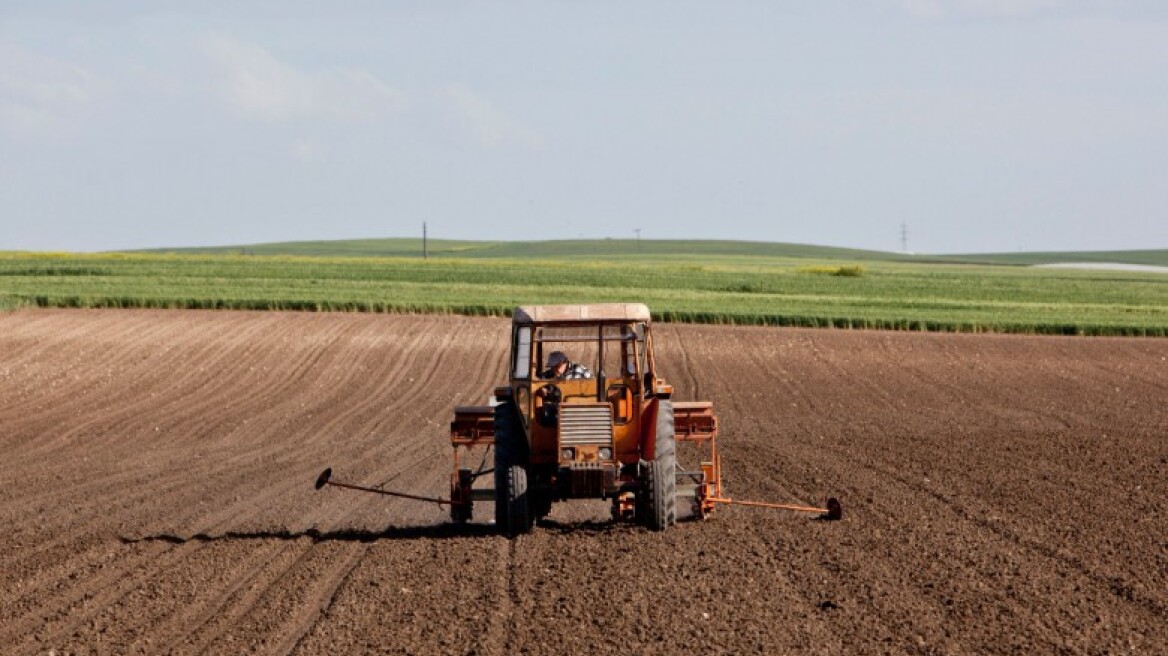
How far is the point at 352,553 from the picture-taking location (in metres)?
14.0

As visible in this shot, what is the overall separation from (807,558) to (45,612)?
608cm

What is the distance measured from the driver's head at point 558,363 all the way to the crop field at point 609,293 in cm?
2760

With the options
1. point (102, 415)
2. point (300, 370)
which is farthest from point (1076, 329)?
point (102, 415)

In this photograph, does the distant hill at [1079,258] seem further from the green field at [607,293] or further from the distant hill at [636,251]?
the green field at [607,293]

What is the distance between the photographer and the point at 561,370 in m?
15.4

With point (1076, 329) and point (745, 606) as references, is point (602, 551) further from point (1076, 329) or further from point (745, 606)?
point (1076, 329)

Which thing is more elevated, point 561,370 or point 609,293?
point 561,370

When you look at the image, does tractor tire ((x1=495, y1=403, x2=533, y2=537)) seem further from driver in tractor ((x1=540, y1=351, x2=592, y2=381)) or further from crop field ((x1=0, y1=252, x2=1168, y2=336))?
crop field ((x1=0, y1=252, x2=1168, y2=336))

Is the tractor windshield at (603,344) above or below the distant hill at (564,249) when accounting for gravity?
above

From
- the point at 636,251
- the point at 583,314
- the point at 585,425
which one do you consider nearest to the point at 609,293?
the point at 583,314

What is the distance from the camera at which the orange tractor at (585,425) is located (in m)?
14.9

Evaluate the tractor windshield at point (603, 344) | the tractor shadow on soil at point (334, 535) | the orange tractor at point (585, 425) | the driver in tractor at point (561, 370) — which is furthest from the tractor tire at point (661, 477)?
the tractor shadow on soil at point (334, 535)

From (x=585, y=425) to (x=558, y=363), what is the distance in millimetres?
780

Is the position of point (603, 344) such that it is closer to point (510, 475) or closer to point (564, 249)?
point (510, 475)
